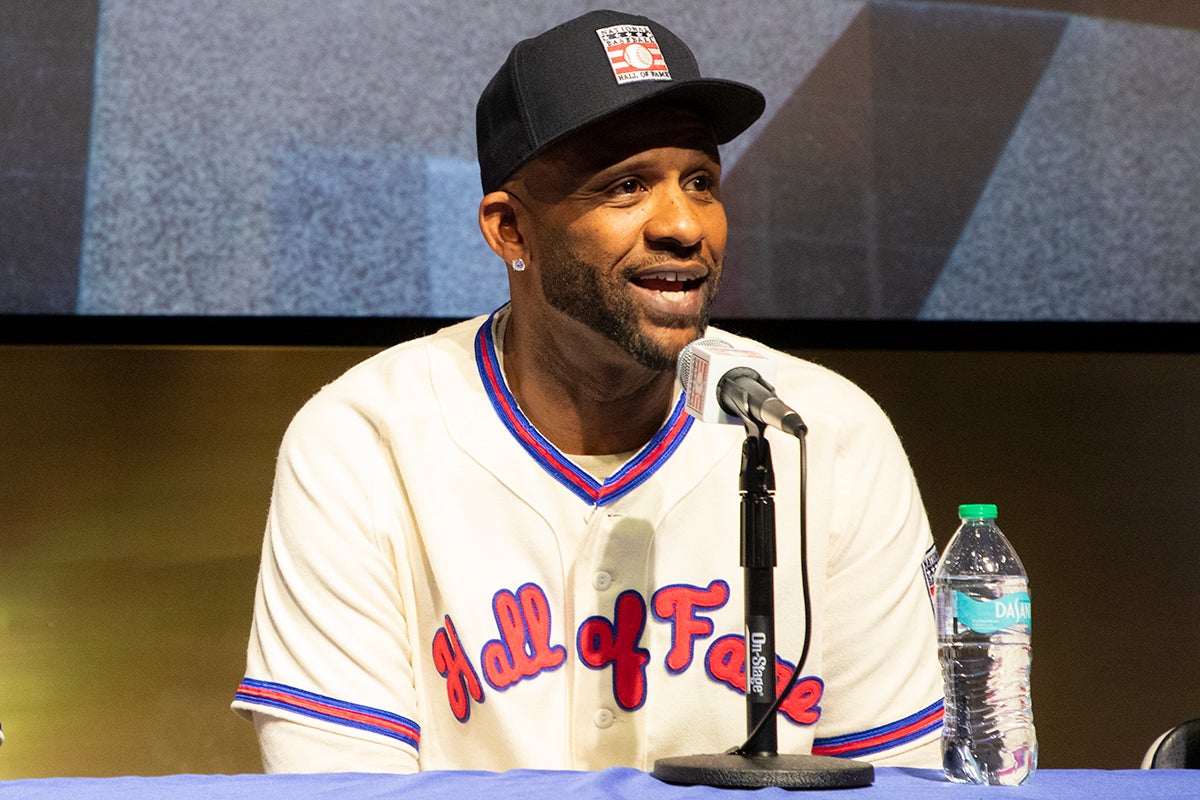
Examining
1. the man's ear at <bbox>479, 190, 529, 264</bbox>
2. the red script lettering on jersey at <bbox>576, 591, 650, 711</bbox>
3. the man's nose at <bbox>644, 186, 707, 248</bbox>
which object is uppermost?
the man's ear at <bbox>479, 190, 529, 264</bbox>

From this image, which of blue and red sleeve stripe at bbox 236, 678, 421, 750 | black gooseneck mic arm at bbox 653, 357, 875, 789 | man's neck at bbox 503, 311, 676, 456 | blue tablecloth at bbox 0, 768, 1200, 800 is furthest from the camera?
man's neck at bbox 503, 311, 676, 456

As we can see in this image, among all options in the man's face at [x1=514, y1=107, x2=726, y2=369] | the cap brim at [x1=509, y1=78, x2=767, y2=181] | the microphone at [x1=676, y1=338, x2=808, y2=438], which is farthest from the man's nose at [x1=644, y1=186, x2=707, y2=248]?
the microphone at [x1=676, y1=338, x2=808, y2=438]

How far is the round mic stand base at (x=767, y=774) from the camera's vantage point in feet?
3.50

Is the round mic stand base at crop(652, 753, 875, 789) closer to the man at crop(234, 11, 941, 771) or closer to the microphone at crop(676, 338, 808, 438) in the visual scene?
the microphone at crop(676, 338, 808, 438)

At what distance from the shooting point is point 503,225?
180 cm

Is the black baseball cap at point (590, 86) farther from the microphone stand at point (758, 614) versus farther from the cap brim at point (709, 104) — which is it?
the microphone stand at point (758, 614)

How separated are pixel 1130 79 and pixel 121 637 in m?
2.28

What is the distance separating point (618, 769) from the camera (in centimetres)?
114

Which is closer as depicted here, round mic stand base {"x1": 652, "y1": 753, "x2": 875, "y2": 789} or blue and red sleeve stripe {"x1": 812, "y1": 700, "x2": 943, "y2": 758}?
round mic stand base {"x1": 652, "y1": 753, "x2": 875, "y2": 789}

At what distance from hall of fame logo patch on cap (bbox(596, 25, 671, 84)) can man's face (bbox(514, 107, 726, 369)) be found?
0.14 ft


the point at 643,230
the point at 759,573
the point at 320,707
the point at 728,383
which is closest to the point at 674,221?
the point at 643,230

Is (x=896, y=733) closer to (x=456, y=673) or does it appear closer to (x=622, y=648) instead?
(x=622, y=648)

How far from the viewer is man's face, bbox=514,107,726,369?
64.5 inches

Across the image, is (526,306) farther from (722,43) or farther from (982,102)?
(982,102)
